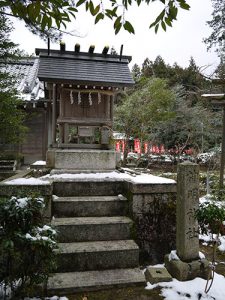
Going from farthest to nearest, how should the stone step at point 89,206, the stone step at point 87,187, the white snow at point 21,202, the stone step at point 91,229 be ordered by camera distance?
the stone step at point 87,187
the stone step at point 89,206
the stone step at point 91,229
the white snow at point 21,202

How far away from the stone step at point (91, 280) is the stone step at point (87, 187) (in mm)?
1577

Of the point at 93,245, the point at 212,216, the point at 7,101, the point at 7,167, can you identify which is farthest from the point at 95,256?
the point at 7,167

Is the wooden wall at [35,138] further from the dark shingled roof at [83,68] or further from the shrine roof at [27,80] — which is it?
the dark shingled roof at [83,68]

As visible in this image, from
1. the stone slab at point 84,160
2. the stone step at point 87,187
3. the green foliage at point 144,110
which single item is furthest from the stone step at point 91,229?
the green foliage at point 144,110

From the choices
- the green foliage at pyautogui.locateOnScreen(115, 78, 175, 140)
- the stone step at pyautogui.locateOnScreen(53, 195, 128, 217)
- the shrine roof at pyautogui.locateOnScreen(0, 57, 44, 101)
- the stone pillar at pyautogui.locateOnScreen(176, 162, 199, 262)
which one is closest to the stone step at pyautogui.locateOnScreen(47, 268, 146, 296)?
the stone pillar at pyautogui.locateOnScreen(176, 162, 199, 262)

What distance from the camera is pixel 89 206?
4664 millimetres

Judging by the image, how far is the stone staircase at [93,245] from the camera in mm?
3580

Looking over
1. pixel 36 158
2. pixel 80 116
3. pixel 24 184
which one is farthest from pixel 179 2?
pixel 36 158

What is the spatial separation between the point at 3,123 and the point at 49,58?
9.51 feet

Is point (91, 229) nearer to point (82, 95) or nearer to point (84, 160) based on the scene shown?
point (84, 160)

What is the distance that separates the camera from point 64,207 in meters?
4.58

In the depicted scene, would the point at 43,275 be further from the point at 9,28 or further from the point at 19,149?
the point at 19,149

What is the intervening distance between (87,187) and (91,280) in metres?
1.83

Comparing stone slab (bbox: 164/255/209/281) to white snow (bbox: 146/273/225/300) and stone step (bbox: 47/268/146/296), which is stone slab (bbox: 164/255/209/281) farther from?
stone step (bbox: 47/268/146/296)
